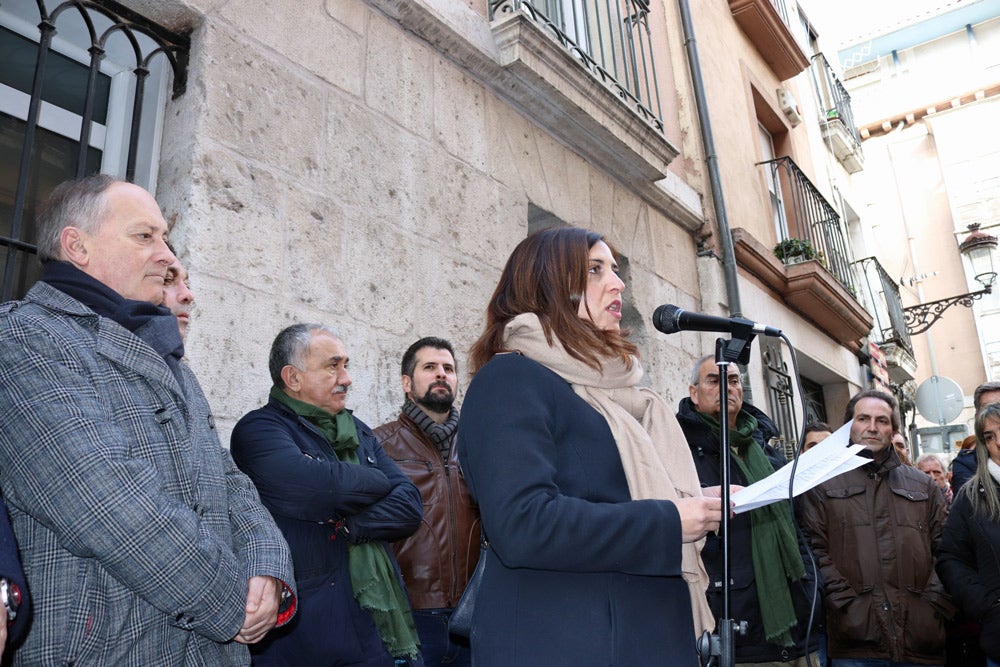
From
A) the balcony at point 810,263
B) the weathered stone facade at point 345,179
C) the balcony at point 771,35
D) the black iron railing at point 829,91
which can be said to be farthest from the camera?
the black iron railing at point 829,91

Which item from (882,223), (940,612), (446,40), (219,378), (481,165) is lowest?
(940,612)

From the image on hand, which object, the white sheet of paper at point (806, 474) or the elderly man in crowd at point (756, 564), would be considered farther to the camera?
the elderly man in crowd at point (756, 564)

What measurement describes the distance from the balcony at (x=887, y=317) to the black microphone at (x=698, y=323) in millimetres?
9969

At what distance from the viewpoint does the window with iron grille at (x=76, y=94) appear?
3.04 meters

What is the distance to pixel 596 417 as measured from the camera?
180cm

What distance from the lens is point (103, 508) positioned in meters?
1.55

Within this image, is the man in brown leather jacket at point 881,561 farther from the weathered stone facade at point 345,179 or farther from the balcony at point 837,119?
the balcony at point 837,119

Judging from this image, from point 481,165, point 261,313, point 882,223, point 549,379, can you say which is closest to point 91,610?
point 549,379

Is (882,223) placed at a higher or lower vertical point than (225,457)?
higher

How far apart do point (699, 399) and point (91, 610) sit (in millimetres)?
2975

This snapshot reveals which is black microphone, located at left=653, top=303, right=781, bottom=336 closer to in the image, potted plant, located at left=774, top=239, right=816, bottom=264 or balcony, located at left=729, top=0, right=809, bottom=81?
potted plant, located at left=774, top=239, right=816, bottom=264

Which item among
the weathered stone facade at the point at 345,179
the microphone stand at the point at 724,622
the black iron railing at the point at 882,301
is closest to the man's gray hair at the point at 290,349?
the weathered stone facade at the point at 345,179

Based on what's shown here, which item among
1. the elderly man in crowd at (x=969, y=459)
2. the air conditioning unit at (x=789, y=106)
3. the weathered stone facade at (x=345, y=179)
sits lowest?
the elderly man in crowd at (x=969, y=459)

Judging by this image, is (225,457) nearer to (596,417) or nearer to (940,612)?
(596,417)
